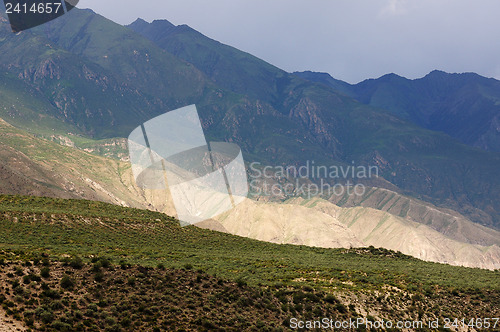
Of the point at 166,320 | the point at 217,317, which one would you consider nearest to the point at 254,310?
the point at 217,317

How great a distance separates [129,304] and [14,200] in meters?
59.8

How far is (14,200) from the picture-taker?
8925cm

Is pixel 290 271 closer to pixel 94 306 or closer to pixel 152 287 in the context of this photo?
pixel 152 287

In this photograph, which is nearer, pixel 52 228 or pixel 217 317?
pixel 217 317

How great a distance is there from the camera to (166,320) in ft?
127

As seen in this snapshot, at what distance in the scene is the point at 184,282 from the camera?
153ft

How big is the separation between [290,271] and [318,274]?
3397 millimetres

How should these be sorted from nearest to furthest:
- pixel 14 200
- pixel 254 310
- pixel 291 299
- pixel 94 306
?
1. pixel 94 306
2. pixel 254 310
3. pixel 291 299
4. pixel 14 200

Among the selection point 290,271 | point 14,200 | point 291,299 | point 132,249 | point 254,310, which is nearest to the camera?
point 254,310

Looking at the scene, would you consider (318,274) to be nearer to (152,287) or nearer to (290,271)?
(290,271)

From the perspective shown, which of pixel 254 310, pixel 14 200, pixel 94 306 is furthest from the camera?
pixel 14 200

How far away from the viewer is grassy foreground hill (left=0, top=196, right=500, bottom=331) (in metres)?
37.7

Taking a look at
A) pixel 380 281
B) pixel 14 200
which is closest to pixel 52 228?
pixel 14 200

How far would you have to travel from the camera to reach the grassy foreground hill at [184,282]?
3766cm
